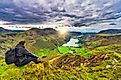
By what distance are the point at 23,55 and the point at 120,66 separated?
71.7 m

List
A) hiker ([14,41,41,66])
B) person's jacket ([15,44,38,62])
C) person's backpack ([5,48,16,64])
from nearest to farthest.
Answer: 1. hiker ([14,41,41,66])
2. person's jacket ([15,44,38,62])
3. person's backpack ([5,48,16,64])

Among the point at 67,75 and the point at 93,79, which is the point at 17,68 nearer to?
the point at 67,75

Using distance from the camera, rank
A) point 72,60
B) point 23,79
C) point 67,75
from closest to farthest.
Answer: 1. point 23,79
2. point 67,75
3. point 72,60

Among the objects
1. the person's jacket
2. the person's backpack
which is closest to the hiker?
the person's jacket

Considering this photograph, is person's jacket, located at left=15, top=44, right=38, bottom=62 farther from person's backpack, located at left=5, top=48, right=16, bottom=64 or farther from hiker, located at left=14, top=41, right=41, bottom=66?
person's backpack, located at left=5, top=48, right=16, bottom=64

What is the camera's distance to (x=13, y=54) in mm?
149375

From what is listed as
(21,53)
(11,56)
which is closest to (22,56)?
(21,53)

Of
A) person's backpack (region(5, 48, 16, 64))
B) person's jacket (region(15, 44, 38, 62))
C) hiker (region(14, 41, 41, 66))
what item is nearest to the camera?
hiker (region(14, 41, 41, 66))

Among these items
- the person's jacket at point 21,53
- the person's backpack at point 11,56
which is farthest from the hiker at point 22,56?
the person's backpack at point 11,56

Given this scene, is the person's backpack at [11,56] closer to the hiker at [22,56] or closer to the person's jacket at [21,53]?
the hiker at [22,56]

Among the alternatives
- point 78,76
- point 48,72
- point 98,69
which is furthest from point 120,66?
point 48,72

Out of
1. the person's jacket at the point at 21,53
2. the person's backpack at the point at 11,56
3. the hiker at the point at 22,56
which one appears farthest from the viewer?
the person's backpack at the point at 11,56

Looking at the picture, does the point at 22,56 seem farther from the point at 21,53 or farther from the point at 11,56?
the point at 11,56

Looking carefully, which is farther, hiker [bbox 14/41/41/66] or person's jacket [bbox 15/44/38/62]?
person's jacket [bbox 15/44/38/62]
